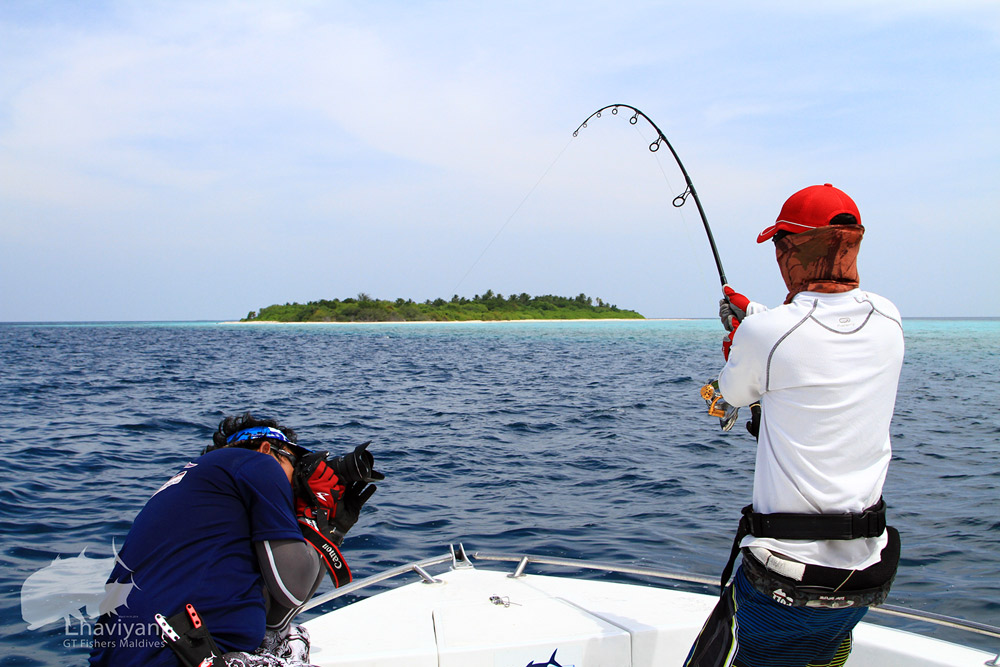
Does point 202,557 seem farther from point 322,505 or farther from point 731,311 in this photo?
point 731,311

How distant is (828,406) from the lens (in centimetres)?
184

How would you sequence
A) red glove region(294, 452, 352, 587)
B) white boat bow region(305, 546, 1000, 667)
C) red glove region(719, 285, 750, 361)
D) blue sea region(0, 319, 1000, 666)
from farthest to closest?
blue sea region(0, 319, 1000, 666), white boat bow region(305, 546, 1000, 667), red glove region(719, 285, 750, 361), red glove region(294, 452, 352, 587)

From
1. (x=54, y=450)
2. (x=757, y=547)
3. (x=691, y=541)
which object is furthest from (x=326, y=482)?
(x=54, y=450)

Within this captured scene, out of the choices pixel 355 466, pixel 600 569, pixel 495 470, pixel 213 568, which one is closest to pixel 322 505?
pixel 355 466

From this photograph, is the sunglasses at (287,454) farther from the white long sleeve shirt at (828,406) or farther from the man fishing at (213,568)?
the white long sleeve shirt at (828,406)

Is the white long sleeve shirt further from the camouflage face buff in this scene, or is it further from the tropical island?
the tropical island

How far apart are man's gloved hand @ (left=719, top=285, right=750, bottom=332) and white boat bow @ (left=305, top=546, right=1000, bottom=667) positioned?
1.31 meters

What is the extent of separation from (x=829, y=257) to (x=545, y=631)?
1982mm

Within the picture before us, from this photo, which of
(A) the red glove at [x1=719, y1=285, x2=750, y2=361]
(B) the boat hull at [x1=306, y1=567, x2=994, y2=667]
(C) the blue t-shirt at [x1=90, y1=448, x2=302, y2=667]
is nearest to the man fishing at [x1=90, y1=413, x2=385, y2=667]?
(C) the blue t-shirt at [x1=90, y1=448, x2=302, y2=667]

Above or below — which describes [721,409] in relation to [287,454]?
above

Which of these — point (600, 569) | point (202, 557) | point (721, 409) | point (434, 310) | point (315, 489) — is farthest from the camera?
point (434, 310)

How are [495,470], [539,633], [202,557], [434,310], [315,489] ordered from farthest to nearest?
[434,310], [495,470], [539,633], [315,489], [202,557]

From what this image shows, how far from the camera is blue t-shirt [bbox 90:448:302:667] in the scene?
1.76 metres

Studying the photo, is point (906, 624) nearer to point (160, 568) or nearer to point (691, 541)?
point (691, 541)
